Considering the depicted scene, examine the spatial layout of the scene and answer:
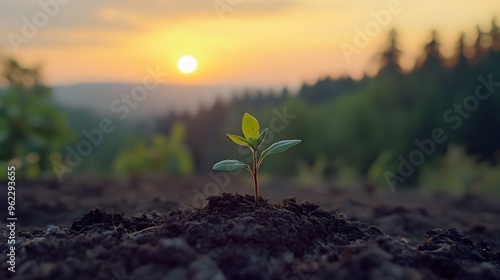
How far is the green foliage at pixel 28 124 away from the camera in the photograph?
10914 millimetres

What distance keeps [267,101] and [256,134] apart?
27.4m

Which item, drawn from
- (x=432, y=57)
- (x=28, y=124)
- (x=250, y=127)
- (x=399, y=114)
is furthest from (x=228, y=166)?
(x=399, y=114)

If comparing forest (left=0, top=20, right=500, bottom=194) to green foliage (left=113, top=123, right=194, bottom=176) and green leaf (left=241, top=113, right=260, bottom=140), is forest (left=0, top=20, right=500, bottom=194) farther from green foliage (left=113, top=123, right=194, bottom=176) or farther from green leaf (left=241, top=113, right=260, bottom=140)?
green leaf (left=241, top=113, right=260, bottom=140)

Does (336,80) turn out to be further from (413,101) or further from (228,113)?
(228,113)

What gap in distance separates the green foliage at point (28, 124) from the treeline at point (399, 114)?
7144mm

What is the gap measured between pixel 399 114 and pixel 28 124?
45.3 ft

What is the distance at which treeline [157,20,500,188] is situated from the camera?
15.7 meters

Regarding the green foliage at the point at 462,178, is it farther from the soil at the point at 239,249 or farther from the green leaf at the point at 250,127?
the green leaf at the point at 250,127

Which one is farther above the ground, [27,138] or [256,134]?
[27,138]

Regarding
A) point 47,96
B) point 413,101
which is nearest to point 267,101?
point 413,101

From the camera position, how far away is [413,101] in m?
20.8

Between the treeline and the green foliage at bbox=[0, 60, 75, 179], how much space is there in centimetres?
714

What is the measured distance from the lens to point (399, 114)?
20.1 m

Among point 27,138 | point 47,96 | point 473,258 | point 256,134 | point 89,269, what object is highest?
point 47,96
